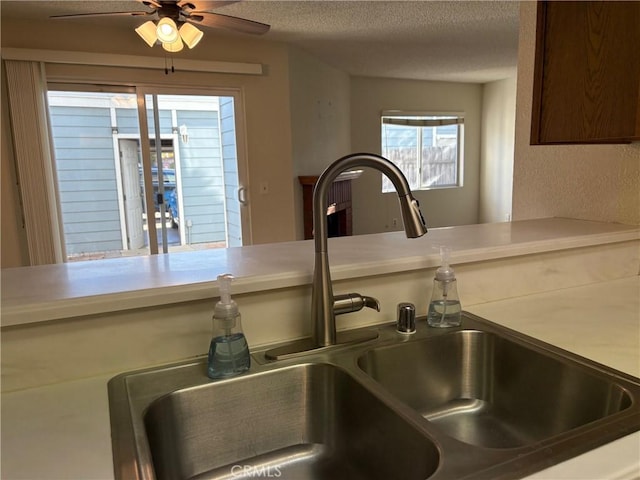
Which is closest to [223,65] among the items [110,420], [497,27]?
[497,27]

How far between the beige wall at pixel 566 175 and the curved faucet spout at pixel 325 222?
103 centimetres

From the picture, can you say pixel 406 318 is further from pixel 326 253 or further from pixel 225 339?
pixel 225 339

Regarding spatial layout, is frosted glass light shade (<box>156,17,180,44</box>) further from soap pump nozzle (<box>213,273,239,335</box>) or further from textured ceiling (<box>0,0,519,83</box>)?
soap pump nozzle (<box>213,273,239,335</box>)

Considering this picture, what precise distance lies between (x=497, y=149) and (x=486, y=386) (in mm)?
6349

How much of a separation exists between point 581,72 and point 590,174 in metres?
0.46

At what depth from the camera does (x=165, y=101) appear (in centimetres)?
399

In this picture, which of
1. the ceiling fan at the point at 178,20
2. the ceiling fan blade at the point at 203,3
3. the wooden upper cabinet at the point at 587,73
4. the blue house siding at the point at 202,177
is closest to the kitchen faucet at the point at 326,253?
the wooden upper cabinet at the point at 587,73

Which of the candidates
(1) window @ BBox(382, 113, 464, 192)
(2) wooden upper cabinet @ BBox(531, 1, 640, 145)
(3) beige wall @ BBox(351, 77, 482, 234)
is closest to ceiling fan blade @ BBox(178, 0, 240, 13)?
(2) wooden upper cabinet @ BBox(531, 1, 640, 145)

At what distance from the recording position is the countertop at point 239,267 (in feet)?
2.71

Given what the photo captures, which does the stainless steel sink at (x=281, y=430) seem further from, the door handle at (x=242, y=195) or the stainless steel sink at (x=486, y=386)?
the door handle at (x=242, y=195)

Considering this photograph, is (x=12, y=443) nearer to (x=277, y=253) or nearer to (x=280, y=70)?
(x=277, y=253)

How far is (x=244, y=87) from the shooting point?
4168 millimetres

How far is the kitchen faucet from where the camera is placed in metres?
0.87

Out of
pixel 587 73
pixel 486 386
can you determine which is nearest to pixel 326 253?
pixel 486 386
